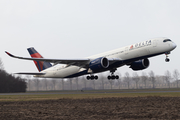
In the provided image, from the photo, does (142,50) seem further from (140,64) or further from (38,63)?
(38,63)

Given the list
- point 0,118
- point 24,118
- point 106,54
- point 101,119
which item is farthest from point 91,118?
point 106,54

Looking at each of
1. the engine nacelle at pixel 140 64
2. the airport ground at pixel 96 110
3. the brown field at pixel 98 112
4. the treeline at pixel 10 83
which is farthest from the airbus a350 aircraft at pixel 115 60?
the treeline at pixel 10 83

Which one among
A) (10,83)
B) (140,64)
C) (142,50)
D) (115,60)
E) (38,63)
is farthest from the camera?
(10,83)

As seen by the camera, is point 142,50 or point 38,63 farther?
point 38,63

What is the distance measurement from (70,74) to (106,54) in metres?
9.31

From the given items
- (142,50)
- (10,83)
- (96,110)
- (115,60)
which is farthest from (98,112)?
(10,83)

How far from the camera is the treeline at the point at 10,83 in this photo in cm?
7138

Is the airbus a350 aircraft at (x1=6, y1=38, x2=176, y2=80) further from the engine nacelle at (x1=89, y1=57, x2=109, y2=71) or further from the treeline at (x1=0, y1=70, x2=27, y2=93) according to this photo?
the treeline at (x1=0, y1=70, x2=27, y2=93)

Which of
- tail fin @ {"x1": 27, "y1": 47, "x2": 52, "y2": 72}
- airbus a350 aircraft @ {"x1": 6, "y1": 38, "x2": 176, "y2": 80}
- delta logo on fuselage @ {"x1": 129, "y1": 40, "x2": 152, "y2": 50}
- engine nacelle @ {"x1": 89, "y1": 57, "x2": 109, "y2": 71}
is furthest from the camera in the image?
tail fin @ {"x1": 27, "y1": 47, "x2": 52, "y2": 72}

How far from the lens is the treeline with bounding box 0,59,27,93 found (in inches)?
2810

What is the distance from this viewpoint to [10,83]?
7356 centimetres

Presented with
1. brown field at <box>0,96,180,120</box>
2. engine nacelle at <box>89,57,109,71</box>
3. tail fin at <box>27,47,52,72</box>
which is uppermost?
tail fin at <box>27,47,52,72</box>

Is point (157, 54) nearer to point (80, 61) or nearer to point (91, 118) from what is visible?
point (80, 61)

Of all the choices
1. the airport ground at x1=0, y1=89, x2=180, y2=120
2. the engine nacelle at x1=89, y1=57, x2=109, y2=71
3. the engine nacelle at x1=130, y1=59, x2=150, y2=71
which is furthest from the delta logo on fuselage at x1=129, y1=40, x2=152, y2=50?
the airport ground at x1=0, y1=89, x2=180, y2=120
